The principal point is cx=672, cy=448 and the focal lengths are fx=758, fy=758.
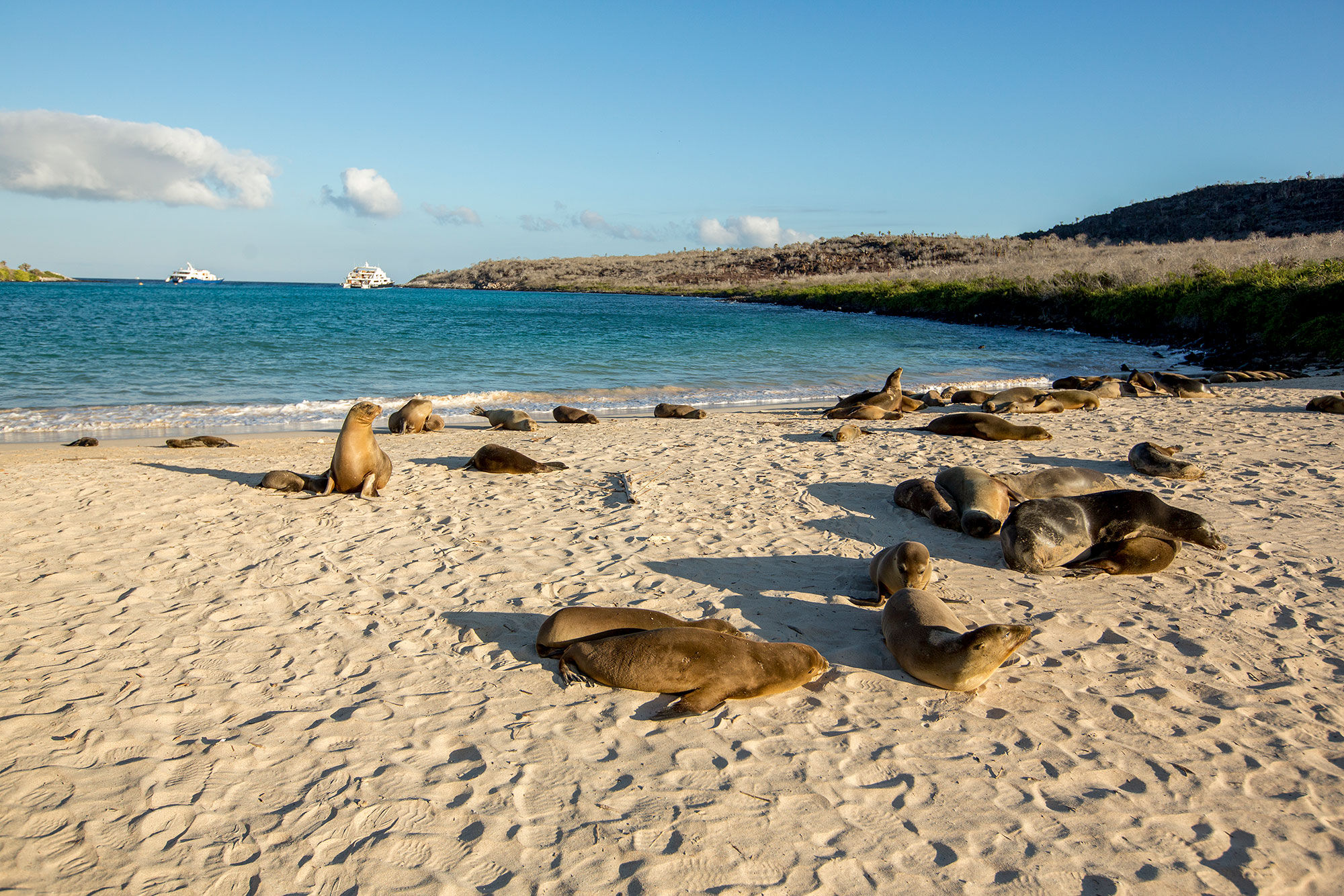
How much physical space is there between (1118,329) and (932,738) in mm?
29174

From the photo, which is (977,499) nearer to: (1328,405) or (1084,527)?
(1084,527)

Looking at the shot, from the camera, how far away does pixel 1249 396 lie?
13570mm

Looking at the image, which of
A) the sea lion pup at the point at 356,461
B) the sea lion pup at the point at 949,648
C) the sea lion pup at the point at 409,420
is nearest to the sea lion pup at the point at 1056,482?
the sea lion pup at the point at 949,648

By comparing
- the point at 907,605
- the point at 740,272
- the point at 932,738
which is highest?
the point at 740,272

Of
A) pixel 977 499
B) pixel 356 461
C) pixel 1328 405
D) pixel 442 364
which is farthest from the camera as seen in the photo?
pixel 442 364

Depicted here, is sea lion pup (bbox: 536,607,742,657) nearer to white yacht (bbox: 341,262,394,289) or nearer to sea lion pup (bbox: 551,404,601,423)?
sea lion pup (bbox: 551,404,601,423)

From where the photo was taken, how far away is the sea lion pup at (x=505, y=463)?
28.1ft

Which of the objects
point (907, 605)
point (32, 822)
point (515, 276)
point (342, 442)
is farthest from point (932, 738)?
point (515, 276)

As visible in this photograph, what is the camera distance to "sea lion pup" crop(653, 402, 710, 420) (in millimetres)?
13680

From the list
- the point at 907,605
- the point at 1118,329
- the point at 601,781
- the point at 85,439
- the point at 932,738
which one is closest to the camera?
the point at 601,781

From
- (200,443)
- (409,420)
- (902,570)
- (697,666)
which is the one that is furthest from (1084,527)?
(200,443)

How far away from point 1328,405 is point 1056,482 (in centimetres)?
776

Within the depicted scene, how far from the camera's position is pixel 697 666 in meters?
3.88

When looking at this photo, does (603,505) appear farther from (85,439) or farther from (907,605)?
(85,439)
